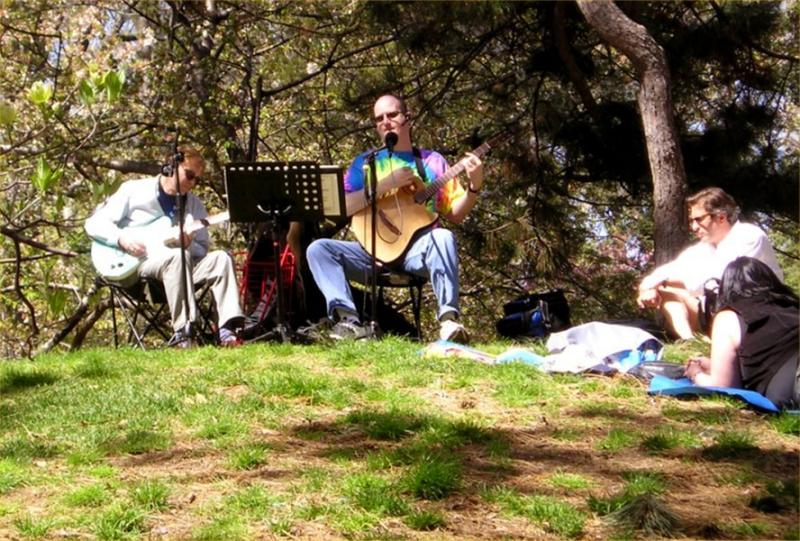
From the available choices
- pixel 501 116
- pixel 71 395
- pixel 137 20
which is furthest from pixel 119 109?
pixel 71 395

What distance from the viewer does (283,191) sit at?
667cm

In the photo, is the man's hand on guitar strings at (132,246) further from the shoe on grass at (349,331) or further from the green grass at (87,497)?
the green grass at (87,497)

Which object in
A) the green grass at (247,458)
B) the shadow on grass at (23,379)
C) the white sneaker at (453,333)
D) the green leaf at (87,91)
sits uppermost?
the green leaf at (87,91)

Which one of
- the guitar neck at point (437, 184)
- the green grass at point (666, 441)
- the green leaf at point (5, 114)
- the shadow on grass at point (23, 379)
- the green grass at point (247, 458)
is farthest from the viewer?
the guitar neck at point (437, 184)

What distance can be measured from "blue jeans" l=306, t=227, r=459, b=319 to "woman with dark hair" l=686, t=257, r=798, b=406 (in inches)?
79.2

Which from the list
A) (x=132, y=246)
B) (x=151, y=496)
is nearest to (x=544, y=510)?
(x=151, y=496)

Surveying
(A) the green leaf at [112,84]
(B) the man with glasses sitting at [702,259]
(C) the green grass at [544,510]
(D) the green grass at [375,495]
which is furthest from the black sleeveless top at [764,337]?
(A) the green leaf at [112,84]

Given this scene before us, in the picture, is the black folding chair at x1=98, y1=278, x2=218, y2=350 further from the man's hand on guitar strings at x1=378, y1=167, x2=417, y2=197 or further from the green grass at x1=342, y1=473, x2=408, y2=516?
the green grass at x1=342, y1=473, x2=408, y2=516

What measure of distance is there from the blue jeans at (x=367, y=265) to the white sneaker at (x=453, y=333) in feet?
0.41

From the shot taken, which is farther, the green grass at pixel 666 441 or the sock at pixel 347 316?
the sock at pixel 347 316

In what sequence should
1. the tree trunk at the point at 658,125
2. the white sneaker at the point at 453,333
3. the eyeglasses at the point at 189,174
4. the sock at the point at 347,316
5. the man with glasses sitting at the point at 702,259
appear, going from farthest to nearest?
the tree trunk at the point at 658,125 < the eyeglasses at the point at 189,174 < the sock at the point at 347,316 < the white sneaker at the point at 453,333 < the man with glasses sitting at the point at 702,259

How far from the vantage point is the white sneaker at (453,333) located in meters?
6.43

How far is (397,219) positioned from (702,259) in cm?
186

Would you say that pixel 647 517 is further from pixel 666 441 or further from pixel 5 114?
pixel 5 114
